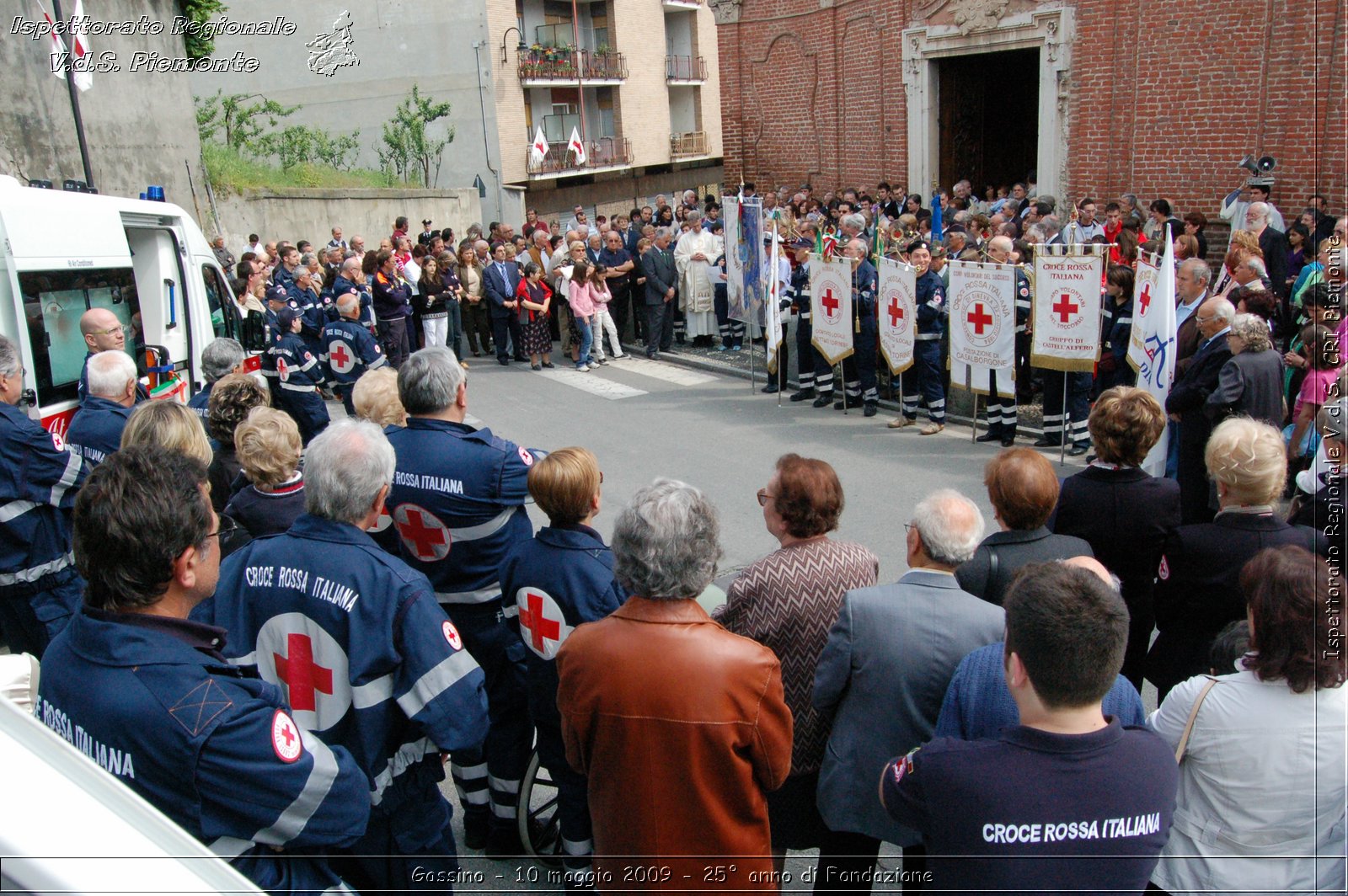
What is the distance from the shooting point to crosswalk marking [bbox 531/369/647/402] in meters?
13.2

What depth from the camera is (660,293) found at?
1539 centimetres

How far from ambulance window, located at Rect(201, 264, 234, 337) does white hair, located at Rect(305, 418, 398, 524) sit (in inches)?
276

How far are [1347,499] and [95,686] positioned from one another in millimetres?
4329

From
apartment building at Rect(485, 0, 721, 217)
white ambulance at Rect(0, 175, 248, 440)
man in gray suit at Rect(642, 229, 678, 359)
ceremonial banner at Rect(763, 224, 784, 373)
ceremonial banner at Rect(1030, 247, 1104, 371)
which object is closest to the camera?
white ambulance at Rect(0, 175, 248, 440)

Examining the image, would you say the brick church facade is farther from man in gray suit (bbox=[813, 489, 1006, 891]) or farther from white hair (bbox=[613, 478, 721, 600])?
white hair (bbox=[613, 478, 721, 600])

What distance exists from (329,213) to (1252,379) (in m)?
21.3

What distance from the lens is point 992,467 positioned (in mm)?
3588

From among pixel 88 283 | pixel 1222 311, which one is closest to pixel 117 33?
pixel 88 283

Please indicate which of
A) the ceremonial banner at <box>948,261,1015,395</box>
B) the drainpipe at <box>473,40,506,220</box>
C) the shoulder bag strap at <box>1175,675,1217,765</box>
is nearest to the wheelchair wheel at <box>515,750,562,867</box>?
the shoulder bag strap at <box>1175,675,1217,765</box>

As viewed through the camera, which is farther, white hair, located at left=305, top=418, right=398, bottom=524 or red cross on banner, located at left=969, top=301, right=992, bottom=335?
red cross on banner, located at left=969, top=301, right=992, bottom=335

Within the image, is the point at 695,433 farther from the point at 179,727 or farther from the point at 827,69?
the point at 827,69

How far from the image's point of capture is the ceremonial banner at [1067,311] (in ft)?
28.5

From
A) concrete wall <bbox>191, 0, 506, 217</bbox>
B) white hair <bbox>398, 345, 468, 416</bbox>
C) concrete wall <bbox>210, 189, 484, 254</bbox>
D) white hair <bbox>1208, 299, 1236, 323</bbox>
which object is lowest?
white hair <bbox>1208, 299, 1236, 323</bbox>

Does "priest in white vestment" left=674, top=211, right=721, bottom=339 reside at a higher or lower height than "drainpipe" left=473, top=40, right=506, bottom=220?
lower
